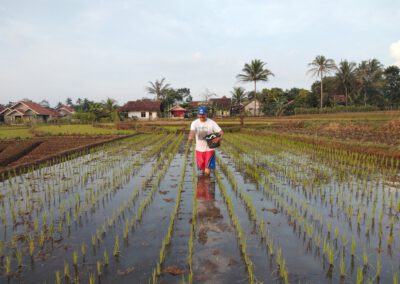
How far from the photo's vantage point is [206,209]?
4.35 metres

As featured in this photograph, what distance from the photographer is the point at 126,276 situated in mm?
2529

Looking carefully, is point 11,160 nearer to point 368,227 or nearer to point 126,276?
point 126,276

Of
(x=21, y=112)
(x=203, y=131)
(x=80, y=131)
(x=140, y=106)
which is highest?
(x=140, y=106)

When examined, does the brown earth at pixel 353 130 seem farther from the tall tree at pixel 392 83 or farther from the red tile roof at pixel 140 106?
the tall tree at pixel 392 83

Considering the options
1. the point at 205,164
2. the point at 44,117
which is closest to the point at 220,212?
the point at 205,164

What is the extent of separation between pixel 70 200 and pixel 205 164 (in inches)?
102

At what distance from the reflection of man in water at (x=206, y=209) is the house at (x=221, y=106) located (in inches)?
1527

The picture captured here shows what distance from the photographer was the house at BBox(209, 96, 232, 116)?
4580 cm

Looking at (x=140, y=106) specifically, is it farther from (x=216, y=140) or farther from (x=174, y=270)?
(x=174, y=270)

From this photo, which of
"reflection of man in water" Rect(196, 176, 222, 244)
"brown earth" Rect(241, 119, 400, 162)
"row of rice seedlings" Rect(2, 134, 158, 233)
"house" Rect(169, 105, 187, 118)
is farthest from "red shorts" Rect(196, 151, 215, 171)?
"house" Rect(169, 105, 187, 118)

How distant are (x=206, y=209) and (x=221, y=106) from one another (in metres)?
44.9

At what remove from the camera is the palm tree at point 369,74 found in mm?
41000

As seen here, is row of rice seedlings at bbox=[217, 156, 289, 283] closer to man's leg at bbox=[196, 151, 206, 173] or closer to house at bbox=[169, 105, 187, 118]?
man's leg at bbox=[196, 151, 206, 173]

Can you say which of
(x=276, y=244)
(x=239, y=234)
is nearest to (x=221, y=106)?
(x=239, y=234)
